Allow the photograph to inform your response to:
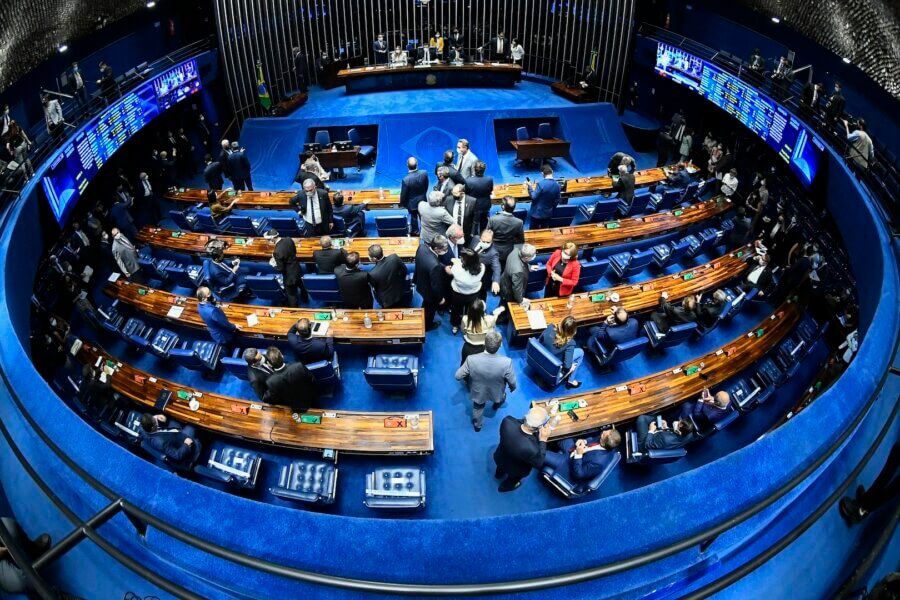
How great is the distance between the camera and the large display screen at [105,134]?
352 inches

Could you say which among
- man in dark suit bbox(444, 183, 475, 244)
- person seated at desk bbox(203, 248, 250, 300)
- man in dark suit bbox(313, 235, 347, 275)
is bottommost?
man in dark suit bbox(313, 235, 347, 275)

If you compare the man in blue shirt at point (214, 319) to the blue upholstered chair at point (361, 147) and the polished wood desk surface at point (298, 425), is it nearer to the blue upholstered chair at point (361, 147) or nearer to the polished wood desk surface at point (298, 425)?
the polished wood desk surface at point (298, 425)

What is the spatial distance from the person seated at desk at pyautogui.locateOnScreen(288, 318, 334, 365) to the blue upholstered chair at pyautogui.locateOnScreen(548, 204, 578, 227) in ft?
18.5

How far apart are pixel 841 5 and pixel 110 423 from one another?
50.4ft

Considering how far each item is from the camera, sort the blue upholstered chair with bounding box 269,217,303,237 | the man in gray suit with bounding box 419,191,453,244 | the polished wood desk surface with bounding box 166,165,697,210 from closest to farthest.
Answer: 1. the man in gray suit with bounding box 419,191,453,244
2. the blue upholstered chair with bounding box 269,217,303,237
3. the polished wood desk surface with bounding box 166,165,697,210

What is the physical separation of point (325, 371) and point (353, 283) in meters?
1.34

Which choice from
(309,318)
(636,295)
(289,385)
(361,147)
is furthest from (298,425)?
(361,147)

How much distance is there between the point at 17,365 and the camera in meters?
4.74

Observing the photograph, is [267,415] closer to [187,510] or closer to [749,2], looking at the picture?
[187,510]

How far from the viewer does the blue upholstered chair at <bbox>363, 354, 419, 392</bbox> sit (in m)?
6.55

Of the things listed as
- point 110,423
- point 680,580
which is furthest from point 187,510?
point 110,423

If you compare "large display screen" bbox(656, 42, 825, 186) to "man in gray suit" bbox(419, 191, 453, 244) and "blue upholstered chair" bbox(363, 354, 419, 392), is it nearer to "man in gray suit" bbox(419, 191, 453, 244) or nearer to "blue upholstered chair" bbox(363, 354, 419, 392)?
"man in gray suit" bbox(419, 191, 453, 244)

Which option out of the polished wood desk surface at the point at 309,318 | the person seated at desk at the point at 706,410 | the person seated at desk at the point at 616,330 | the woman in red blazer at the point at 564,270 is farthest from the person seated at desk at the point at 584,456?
the woman in red blazer at the point at 564,270

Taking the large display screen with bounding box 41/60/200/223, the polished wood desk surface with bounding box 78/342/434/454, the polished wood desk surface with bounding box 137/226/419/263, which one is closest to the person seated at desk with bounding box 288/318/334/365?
the polished wood desk surface with bounding box 78/342/434/454
